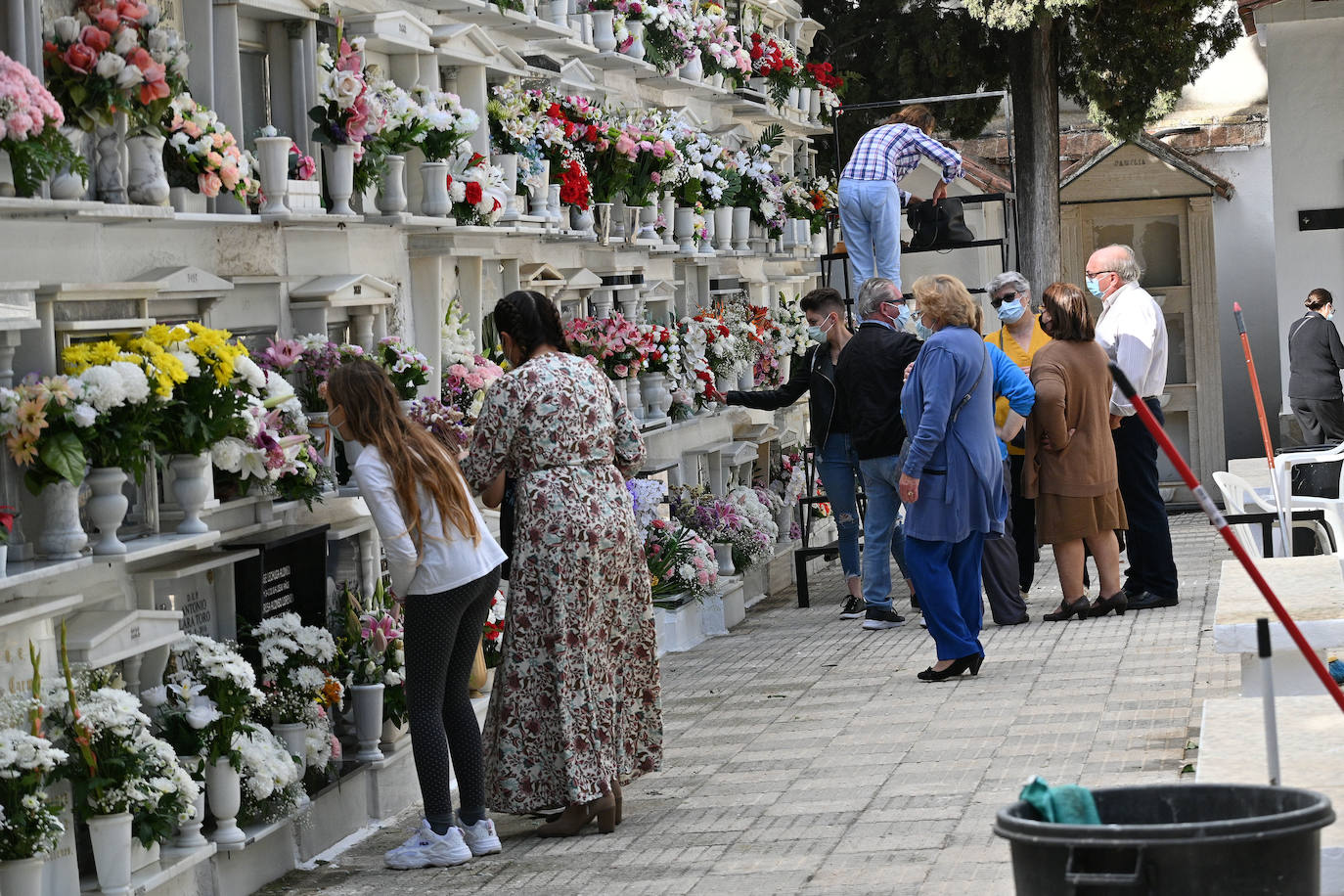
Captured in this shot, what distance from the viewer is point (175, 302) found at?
6422 millimetres

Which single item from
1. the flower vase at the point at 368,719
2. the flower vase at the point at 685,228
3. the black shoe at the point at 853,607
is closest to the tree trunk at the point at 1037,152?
the flower vase at the point at 685,228

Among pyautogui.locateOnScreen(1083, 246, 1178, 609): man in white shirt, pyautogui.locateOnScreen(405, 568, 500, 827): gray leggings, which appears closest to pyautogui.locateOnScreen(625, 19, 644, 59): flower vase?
pyautogui.locateOnScreen(1083, 246, 1178, 609): man in white shirt

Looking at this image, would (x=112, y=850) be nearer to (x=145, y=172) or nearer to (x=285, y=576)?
(x=285, y=576)

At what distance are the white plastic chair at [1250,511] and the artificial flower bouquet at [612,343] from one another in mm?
3522

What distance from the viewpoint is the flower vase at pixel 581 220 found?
1083 cm

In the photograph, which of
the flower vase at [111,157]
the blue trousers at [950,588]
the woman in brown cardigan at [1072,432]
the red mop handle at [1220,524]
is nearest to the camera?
the red mop handle at [1220,524]

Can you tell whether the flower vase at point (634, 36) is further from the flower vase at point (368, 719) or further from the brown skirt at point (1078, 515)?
the flower vase at point (368, 719)

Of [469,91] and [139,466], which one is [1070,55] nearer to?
[469,91]

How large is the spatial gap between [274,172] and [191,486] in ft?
4.47

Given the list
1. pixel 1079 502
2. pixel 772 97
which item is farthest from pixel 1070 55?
pixel 1079 502

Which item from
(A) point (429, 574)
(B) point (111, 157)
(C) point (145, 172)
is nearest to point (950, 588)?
(A) point (429, 574)

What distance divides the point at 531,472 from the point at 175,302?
1.37m

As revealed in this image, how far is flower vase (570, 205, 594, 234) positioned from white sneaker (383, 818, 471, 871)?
199 inches

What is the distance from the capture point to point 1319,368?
18688 millimetres
